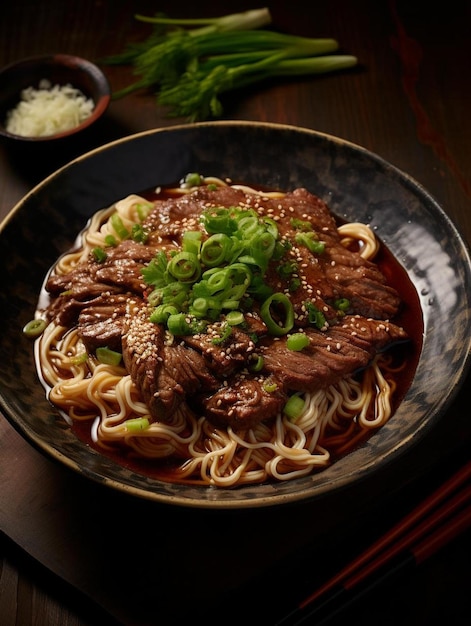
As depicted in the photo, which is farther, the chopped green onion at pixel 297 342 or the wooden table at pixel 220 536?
the chopped green onion at pixel 297 342

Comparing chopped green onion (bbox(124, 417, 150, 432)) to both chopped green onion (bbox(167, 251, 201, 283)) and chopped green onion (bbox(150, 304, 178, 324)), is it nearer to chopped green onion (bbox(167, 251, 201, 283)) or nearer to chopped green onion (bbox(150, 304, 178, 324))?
chopped green onion (bbox(150, 304, 178, 324))

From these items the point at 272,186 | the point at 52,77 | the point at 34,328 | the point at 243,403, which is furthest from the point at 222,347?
the point at 52,77

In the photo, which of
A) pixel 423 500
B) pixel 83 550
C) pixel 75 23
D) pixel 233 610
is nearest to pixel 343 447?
pixel 423 500

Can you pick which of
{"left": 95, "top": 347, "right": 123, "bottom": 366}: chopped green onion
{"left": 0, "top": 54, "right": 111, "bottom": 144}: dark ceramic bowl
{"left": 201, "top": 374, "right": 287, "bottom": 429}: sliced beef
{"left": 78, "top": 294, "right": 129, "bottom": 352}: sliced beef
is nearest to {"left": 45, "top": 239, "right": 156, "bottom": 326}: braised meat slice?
{"left": 78, "top": 294, "right": 129, "bottom": 352}: sliced beef

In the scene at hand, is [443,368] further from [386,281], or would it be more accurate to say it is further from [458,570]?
[458,570]

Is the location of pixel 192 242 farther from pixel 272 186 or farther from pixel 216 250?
pixel 272 186

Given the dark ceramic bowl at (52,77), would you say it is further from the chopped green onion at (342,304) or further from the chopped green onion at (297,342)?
the chopped green onion at (297,342)

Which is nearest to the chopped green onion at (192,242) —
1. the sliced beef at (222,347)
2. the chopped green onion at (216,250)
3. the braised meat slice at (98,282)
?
the chopped green onion at (216,250)
